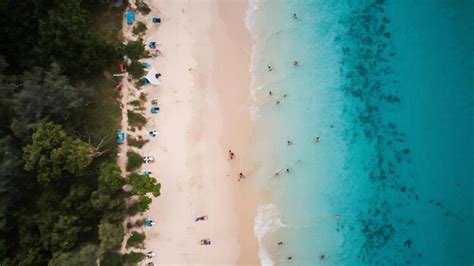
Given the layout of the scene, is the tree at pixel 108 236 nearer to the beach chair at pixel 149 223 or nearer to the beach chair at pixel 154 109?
the beach chair at pixel 149 223

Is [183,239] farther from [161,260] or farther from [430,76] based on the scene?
[430,76]

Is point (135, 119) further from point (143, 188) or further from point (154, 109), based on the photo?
point (143, 188)

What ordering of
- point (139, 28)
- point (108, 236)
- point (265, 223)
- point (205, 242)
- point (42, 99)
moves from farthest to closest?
point (139, 28), point (265, 223), point (205, 242), point (108, 236), point (42, 99)

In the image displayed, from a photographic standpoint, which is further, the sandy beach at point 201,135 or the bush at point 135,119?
the bush at point 135,119

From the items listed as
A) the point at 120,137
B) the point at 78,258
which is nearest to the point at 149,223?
the point at 78,258

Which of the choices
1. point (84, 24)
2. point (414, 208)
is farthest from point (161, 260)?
point (414, 208)

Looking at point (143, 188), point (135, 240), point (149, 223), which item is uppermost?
point (143, 188)

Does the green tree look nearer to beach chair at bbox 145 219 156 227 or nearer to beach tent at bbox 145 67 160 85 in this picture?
beach tent at bbox 145 67 160 85

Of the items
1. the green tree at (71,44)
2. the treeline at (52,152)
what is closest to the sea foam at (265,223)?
the treeline at (52,152)
